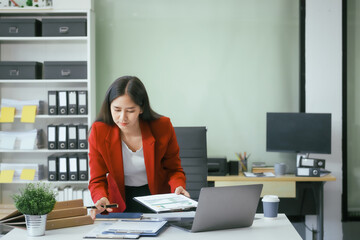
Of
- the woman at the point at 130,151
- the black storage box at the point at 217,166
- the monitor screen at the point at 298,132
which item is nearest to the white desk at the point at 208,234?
the woman at the point at 130,151

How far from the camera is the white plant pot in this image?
1.86 meters

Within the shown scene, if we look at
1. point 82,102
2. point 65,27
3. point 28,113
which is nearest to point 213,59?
point 82,102

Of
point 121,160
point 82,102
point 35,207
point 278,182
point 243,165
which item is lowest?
point 278,182

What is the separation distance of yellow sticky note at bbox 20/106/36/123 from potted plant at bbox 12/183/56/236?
241 cm

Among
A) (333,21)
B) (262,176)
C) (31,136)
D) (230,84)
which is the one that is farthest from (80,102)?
(333,21)

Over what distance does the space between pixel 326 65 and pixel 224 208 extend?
2749 millimetres

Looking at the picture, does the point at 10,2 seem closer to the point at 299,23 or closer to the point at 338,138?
the point at 299,23

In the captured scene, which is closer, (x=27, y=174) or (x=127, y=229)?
(x=127, y=229)

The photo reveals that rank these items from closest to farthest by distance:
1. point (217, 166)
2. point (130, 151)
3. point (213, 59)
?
1. point (130, 151)
2. point (217, 166)
3. point (213, 59)

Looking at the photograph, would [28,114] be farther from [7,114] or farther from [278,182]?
[278,182]

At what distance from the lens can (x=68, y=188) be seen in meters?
4.33

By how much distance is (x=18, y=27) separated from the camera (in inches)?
165

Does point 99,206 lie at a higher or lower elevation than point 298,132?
lower

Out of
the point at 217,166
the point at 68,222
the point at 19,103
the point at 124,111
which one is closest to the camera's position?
the point at 68,222
